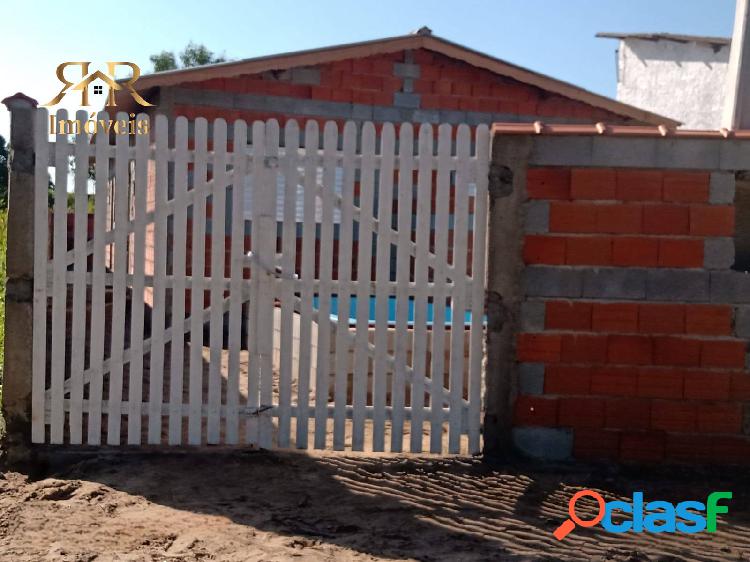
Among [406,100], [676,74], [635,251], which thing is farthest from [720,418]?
[676,74]

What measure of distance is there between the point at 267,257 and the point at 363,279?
63 cm

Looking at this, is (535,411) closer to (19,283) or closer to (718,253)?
(718,253)

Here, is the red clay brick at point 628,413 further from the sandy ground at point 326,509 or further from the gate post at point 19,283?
the gate post at point 19,283

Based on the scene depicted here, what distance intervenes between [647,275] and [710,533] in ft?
5.44

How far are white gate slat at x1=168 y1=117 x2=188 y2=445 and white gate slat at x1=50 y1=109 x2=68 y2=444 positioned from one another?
0.67 m

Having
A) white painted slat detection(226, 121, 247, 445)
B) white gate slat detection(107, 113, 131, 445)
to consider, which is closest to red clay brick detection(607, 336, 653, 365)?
white painted slat detection(226, 121, 247, 445)

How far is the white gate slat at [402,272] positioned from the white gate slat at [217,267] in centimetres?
111

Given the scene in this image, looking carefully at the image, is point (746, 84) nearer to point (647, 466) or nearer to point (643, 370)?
point (643, 370)

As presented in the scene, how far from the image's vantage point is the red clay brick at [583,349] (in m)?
5.18

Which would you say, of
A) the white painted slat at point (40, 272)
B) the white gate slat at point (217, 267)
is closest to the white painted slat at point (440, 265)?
the white gate slat at point (217, 267)

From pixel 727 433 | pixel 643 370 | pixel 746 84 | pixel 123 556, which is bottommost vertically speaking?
pixel 123 556

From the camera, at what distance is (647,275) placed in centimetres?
516

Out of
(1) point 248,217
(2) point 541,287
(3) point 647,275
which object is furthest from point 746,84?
(1) point 248,217

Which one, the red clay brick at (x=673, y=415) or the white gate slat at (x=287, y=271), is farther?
the red clay brick at (x=673, y=415)
